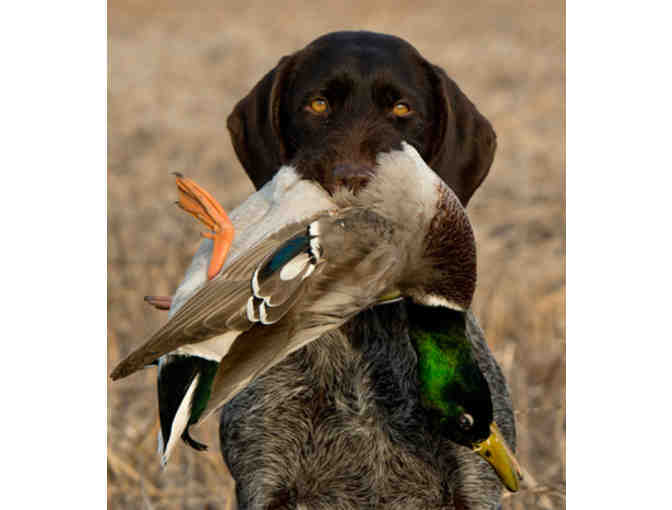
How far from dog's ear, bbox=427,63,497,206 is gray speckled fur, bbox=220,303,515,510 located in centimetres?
41

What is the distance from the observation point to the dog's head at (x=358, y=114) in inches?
108

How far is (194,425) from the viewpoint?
7.55ft

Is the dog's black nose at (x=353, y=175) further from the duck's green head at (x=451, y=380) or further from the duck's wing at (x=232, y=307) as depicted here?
the duck's green head at (x=451, y=380)

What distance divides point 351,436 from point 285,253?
2.54ft

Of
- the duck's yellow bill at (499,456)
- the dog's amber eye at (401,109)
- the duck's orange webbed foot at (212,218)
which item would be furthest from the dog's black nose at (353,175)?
the duck's yellow bill at (499,456)

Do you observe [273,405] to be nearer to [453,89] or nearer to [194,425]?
[194,425]

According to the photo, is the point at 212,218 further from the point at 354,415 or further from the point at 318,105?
the point at 354,415

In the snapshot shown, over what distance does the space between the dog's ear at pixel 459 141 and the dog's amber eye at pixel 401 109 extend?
0.16 metres

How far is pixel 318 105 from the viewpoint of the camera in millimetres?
2855

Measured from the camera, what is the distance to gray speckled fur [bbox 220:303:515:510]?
9.25ft

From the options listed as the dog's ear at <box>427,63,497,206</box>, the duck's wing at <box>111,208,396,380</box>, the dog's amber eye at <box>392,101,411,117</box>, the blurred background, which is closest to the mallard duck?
the duck's wing at <box>111,208,396,380</box>

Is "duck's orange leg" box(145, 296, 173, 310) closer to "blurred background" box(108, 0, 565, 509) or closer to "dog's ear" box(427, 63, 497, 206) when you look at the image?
"dog's ear" box(427, 63, 497, 206)

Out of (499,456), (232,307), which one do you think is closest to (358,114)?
(232,307)
